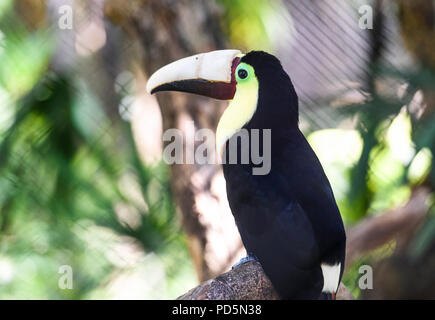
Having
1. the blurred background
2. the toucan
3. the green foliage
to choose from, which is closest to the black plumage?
the toucan

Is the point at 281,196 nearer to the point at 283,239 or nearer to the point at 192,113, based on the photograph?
the point at 283,239

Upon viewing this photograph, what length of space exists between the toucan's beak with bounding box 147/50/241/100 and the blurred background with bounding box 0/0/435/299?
0.87 ft

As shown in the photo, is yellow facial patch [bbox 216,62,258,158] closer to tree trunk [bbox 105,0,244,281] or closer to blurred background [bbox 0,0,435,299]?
blurred background [bbox 0,0,435,299]

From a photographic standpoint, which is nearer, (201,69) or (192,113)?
(201,69)

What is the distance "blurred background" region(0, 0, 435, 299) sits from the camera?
160cm

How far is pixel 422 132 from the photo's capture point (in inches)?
61.2

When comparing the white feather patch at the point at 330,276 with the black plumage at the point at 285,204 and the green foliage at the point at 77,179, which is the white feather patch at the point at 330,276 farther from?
the green foliage at the point at 77,179

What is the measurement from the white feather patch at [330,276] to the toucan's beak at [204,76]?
0.42 meters

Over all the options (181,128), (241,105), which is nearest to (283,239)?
(241,105)

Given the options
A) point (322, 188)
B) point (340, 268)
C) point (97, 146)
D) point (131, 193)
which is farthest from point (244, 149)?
point (131, 193)

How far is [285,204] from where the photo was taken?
1.14m

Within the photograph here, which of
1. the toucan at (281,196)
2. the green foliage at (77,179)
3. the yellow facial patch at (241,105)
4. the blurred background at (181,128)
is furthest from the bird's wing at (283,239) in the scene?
the green foliage at (77,179)

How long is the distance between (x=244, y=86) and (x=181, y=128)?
55cm

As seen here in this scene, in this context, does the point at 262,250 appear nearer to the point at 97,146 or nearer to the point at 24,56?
the point at 97,146
